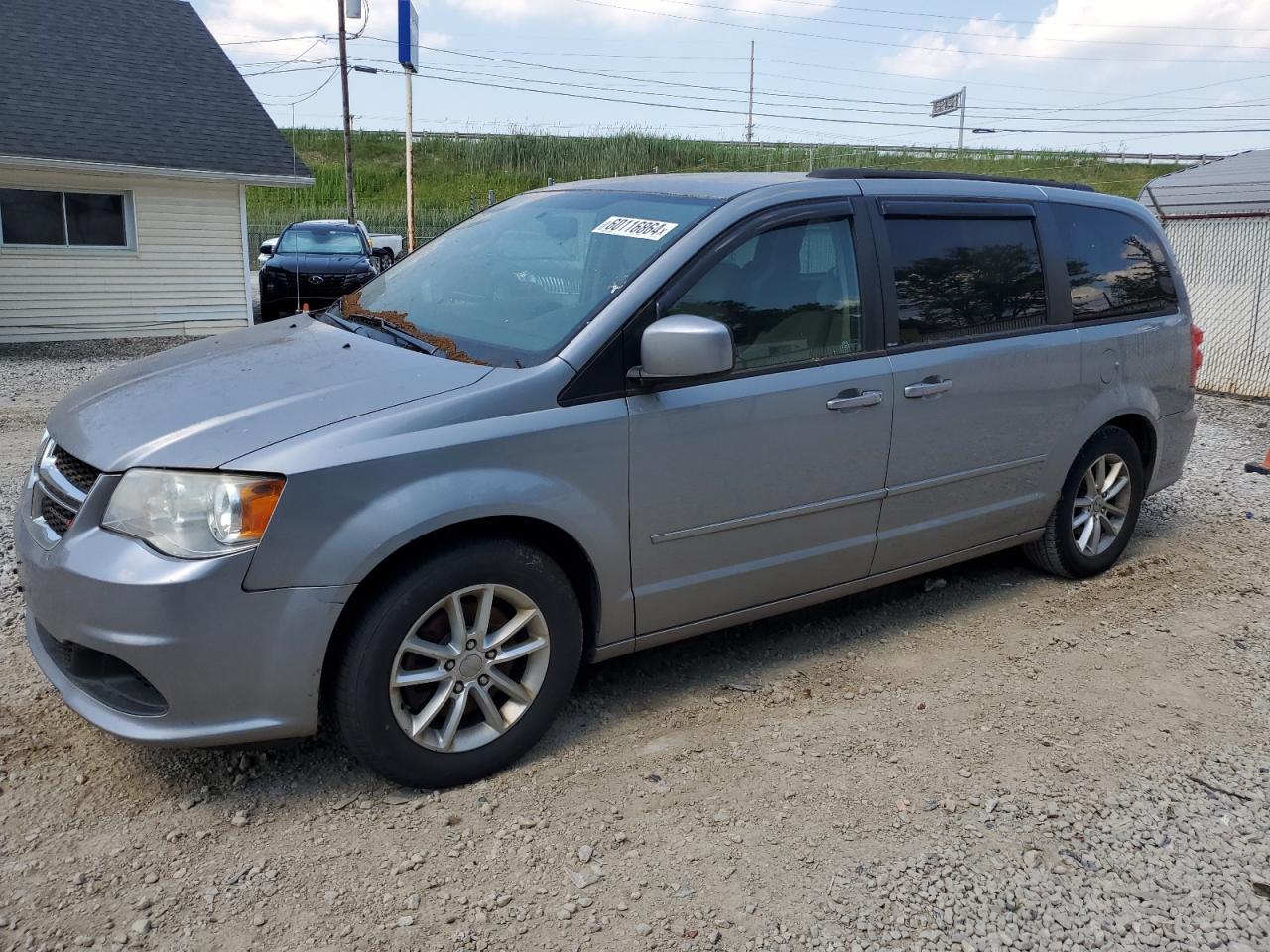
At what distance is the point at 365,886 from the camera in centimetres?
279

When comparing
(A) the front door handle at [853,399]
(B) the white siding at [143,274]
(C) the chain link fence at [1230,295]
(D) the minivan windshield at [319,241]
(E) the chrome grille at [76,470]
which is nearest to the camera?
(E) the chrome grille at [76,470]

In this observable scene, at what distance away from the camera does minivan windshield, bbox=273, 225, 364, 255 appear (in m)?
17.1

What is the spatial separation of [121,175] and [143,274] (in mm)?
1509

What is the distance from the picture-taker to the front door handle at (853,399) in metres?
3.89

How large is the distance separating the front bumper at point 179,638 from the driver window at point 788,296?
1598mm

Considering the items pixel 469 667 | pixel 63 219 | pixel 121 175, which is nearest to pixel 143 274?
pixel 63 219

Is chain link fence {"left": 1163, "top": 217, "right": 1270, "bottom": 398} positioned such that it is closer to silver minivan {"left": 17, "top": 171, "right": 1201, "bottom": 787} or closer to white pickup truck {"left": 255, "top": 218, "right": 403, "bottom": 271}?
silver minivan {"left": 17, "top": 171, "right": 1201, "bottom": 787}

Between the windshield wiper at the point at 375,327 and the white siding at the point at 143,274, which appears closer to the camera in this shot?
the windshield wiper at the point at 375,327

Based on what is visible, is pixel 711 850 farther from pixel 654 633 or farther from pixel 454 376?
pixel 454 376

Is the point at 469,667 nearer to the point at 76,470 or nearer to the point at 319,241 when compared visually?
the point at 76,470

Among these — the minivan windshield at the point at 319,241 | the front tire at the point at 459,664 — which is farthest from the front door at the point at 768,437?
the minivan windshield at the point at 319,241

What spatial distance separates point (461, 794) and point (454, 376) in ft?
4.19

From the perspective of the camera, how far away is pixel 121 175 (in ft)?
50.0

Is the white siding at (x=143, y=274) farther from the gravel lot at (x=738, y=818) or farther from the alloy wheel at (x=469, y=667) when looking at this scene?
the alloy wheel at (x=469, y=667)
